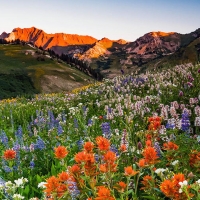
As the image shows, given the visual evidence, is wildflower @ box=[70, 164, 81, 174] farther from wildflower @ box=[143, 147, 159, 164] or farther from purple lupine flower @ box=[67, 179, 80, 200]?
wildflower @ box=[143, 147, 159, 164]

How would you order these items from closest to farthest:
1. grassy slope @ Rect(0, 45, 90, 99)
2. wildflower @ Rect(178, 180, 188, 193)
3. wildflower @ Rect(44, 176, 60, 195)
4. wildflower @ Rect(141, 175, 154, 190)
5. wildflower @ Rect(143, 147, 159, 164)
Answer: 1. wildflower @ Rect(178, 180, 188, 193)
2. wildflower @ Rect(44, 176, 60, 195)
3. wildflower @ Rect(143, 147, 159, 164)
4. wildflower @ Rect(141, 175, 154, 190)
5. grassy slope @ Rect(0, 45, 90, 99)

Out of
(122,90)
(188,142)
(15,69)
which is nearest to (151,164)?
(188,142)

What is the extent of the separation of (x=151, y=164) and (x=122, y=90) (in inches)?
353

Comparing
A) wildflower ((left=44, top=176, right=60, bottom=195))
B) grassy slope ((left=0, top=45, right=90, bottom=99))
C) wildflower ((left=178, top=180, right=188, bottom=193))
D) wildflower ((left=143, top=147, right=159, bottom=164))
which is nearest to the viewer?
wildflower ((left=178, top=180, right=188, bottom=193))

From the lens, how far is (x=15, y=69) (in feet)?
391

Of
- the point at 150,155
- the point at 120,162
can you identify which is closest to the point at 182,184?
the point at 150,155

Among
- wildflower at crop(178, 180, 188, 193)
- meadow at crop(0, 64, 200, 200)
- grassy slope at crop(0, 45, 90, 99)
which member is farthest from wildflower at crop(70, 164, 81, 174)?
grassy slope at crop(0, 45, 90, 99)

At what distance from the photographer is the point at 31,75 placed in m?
112

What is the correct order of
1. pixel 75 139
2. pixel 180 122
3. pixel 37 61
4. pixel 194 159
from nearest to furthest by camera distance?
pixel 194 159 < pixel 180 122 < pixel 75 139 < pixel 37 61

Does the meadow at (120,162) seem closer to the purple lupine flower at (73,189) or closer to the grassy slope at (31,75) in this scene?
the purple lupine flower at (73,189)

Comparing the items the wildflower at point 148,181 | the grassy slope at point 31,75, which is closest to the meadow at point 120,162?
the wildflower at point 148,181

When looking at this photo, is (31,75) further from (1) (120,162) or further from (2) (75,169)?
(2) (75,169)

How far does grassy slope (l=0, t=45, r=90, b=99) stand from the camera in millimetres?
96912

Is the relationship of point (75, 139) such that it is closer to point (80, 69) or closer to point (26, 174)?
point (26, 174)
